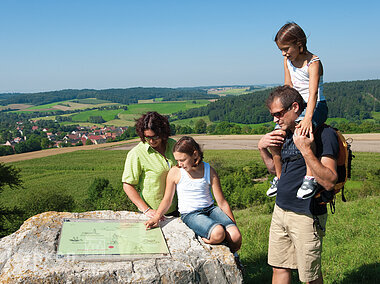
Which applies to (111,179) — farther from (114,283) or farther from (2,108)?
(2,108)

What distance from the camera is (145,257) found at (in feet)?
11.1

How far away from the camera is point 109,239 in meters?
3.61

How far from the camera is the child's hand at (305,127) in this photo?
9.75 feet

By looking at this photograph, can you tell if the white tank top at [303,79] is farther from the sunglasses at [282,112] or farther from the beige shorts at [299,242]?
the beige shorts at [299,242]

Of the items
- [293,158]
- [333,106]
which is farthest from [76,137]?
[293,158]

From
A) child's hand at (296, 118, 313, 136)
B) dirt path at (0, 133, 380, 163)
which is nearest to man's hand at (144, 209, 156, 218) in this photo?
child's hand at (296, 118, 313, 136)

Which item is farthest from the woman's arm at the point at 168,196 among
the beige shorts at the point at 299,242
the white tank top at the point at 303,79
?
the white tank top at the point at 303,79

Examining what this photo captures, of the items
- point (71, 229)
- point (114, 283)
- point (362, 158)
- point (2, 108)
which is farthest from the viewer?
point (2, 108)

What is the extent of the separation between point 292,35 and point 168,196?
227 cm

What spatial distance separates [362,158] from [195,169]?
142ft

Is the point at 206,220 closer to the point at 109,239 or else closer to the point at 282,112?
the point at 109,239

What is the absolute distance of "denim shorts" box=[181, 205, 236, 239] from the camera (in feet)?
12.2

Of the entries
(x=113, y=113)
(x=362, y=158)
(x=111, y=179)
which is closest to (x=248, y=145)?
(x=362, y=158)

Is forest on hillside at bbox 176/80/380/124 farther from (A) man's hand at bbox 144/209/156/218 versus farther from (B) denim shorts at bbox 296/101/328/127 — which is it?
(B) denim shorts at bbox 296/101/328/127
